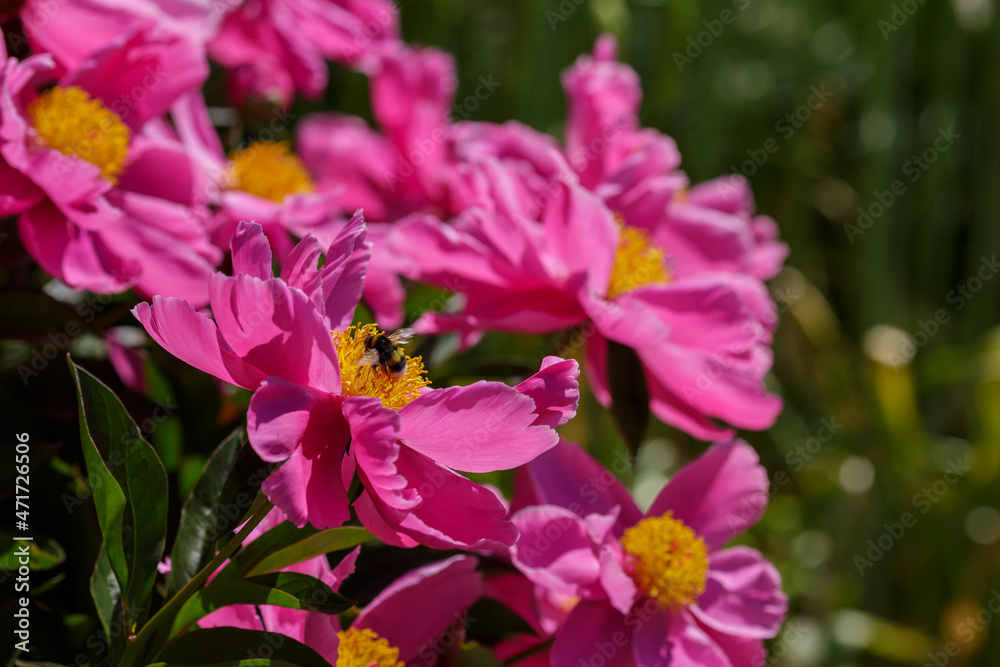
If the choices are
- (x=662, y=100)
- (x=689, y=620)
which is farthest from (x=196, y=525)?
(x=662, y=100)

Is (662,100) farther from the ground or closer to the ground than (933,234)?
farther from the ground

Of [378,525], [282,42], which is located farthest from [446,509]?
[282,42]

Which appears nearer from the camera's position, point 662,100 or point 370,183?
point 370,183

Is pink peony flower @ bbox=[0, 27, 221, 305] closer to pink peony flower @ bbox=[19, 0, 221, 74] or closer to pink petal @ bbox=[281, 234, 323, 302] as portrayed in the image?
pink peony flower @ bbox=[19, 0, 221, 74]

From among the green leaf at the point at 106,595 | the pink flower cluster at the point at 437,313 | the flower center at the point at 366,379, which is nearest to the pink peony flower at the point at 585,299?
the pink flower cluster at the point at 437,313

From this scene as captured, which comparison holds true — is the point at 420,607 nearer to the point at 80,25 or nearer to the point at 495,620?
the point at 495,620

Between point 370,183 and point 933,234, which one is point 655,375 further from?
point 933,234

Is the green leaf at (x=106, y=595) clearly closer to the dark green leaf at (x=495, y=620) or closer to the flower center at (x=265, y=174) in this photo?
the dark green leaf at (x=495, y=620)
